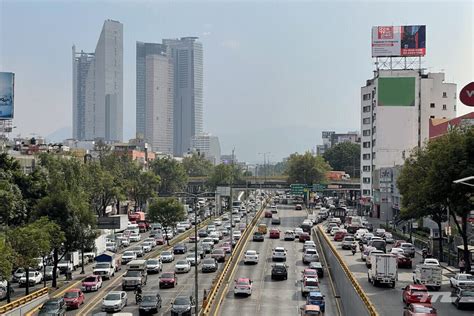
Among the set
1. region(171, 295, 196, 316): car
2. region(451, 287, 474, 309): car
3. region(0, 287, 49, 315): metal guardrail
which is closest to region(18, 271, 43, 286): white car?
region(0, 287, 49, 315): metal guardrail

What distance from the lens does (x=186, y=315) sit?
39.1 m

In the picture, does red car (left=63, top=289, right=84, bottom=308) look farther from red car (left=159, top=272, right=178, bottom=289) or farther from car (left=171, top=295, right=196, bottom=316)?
red car (left=159, top=272, right=178, bottom=289)

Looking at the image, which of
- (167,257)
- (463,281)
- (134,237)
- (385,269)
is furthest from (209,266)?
(134,237)

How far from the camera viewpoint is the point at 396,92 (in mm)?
129375

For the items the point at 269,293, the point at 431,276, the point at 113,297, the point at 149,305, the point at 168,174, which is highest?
the point at 168,174

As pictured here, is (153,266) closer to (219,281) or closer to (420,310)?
(219,281)

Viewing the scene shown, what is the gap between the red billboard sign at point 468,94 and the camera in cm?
5522

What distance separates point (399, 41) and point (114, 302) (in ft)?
338

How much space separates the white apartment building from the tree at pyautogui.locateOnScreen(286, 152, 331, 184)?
1356 inches

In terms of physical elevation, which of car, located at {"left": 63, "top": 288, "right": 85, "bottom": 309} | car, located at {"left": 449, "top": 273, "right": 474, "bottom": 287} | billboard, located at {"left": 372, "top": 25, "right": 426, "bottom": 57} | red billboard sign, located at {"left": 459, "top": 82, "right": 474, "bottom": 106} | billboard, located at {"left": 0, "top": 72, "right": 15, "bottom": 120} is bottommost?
car, located at {"left": 63, "top": 288, "right": 85, "bottom": 309}

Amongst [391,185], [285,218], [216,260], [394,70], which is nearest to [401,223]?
[391,185]

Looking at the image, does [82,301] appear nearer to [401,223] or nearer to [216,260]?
[216,260]

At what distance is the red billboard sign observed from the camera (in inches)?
2174

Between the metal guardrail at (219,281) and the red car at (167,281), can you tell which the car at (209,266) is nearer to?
the metal guardrail at (219,281)
